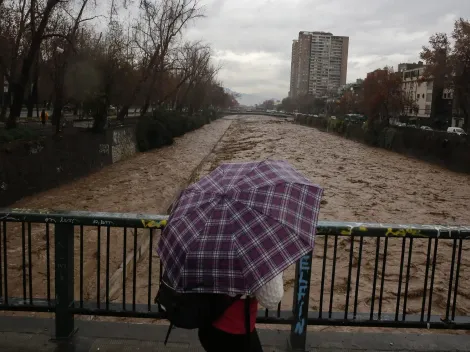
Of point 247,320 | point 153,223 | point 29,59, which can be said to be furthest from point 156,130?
point 247,320

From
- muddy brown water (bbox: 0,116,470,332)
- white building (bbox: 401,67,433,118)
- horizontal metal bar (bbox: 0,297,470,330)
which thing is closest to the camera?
horizontal metal bar (bbox: 0,297,470,330)

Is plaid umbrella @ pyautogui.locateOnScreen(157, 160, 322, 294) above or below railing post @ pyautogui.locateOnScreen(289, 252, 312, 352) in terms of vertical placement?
above

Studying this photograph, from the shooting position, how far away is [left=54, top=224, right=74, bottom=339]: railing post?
3809 millimetres

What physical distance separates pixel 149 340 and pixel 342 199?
55.2 ft

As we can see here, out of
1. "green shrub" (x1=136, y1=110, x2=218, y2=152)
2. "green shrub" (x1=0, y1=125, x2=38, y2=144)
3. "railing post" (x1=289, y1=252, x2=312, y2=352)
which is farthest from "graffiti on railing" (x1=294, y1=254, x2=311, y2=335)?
"green shrub" (x1=136, y1=110, x2=218, y2=152)

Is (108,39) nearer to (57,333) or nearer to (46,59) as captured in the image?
(46,59)

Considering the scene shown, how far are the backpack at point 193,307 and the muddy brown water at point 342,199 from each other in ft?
8.27

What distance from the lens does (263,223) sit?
2.37 m

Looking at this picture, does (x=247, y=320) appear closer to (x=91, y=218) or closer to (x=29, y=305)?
(x=91, y=218)

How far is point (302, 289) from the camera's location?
370cm

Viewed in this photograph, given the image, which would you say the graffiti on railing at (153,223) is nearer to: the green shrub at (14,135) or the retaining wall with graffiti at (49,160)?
the retaining wall with graffiti at (49,160)

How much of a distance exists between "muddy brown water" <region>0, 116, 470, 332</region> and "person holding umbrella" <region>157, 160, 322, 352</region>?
2.40m

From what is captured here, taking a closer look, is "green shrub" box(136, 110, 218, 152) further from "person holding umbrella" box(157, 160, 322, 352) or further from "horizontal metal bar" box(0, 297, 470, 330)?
"person holding umbrella" box(157, 160, 322, 352)

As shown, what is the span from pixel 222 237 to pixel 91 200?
1673 cm
